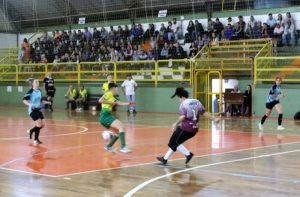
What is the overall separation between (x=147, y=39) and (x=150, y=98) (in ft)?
13.5

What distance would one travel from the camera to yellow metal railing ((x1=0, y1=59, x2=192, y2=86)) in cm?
2836

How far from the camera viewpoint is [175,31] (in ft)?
102

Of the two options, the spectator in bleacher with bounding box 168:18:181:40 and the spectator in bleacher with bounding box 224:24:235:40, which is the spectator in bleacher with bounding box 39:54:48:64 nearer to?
the spectator in bleacher with bounding box 168:18:181:40

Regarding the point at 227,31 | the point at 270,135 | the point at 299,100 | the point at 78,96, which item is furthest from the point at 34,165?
the point at 78,96

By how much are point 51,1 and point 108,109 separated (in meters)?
26.0

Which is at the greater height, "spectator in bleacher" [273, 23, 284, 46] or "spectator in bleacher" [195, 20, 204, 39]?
"spectator in bleacher" [195, 20, 204, 39]

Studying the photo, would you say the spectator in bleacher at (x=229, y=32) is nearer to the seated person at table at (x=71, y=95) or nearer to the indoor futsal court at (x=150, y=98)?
the indoor futsal court at (x=150, y=98)

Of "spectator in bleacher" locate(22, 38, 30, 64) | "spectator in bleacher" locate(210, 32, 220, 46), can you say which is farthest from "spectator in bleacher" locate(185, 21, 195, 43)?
"spectator in bleacher" locate(22, 38, 30, 64)

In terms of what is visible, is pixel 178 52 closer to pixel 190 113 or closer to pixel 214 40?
pixel 214 40

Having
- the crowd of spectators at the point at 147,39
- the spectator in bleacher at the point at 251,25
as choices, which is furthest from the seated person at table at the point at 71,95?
the spectator in bleacher at the point at 251,25

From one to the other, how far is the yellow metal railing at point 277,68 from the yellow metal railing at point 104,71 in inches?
142

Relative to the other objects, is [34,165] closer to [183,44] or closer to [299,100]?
[299,100]

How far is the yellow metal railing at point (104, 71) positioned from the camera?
28.4 metres

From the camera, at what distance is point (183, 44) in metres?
30.6
